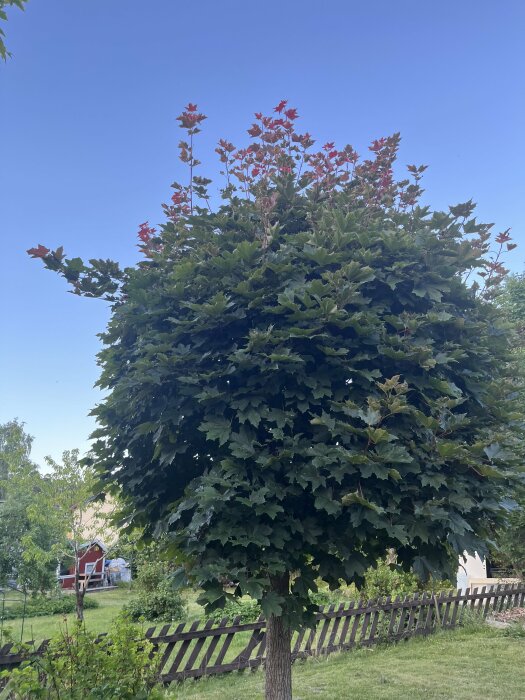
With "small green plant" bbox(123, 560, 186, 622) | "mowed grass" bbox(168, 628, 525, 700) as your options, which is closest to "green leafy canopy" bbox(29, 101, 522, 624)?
"mowed grass" bbox(168, 628, 525, 700)

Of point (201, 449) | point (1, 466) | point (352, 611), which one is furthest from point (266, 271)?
point (1, 466)

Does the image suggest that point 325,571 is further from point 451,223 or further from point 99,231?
point 99,231

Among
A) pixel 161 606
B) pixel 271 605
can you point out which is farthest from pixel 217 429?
pixel 161 606

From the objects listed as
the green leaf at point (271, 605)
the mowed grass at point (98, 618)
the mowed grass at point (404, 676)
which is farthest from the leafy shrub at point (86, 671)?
the mowed grass at point (98, 618)

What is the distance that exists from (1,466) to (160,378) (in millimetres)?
31659

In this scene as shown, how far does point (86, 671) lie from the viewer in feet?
11.6

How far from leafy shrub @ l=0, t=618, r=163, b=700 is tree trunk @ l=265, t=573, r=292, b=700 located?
1.06 m

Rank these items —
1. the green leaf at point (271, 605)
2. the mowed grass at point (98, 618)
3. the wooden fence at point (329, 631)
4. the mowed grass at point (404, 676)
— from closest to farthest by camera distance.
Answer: the green leaf at point (271, 605) < the mowed grass at point (404, 676) < the wooden fence at point (329, 631) < the mowed grass at point (98, 618)

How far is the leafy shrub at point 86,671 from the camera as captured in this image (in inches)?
125

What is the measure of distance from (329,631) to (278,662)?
6.18 metres

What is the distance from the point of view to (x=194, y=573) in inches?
120

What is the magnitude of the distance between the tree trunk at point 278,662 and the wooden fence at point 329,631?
2.21 m

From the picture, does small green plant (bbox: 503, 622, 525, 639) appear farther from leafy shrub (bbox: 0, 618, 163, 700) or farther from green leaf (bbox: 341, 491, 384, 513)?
green leaf (bbox: 341, 491, 384, 513)

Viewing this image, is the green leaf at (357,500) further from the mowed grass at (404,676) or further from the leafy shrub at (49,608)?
the leafy shrub at (49,608)
